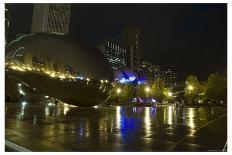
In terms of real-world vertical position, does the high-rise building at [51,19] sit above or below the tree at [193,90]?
above

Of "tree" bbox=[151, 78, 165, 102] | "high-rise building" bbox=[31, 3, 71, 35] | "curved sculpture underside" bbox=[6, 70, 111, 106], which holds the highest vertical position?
"high-rise building" bbox=[31, 3, 71, 35]

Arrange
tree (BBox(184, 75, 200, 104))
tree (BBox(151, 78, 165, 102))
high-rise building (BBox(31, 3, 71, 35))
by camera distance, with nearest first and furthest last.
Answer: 1. tree (BBox(184, 75, 200, 104))
2. tree (BBox(151, 78, 165, 102))
3. high-rise building (BBox(31, 3, 71, 35))

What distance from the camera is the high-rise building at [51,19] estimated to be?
158625 mm

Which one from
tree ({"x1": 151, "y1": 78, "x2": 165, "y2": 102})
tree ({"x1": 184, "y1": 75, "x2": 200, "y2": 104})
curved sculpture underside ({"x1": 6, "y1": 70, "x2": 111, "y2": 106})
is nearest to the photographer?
curved sculpture underside ({"x1": 6, "y1": 70, "x2": 111, "y2": 106})

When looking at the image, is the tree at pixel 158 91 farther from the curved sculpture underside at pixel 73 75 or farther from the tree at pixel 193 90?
the curved sculpture underside at pixel 73 75

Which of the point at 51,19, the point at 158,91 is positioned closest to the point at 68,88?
the point at 158,91

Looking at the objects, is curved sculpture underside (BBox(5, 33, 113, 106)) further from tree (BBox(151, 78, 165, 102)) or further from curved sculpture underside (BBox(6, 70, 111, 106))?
tree (BBox(151, 78, 165, 102))

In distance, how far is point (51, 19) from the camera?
162 metres

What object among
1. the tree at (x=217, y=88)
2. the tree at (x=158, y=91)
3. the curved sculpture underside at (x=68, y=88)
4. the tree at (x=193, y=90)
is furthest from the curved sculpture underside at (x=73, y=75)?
the tree at (x=158, y=91)

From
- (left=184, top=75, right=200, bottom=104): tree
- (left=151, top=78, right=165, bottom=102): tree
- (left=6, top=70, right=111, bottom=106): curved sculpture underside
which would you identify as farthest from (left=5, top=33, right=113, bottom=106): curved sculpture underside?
(left=151, top=78, right=165, bottom=102): tree

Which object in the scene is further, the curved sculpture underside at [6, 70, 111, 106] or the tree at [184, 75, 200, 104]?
the tree at [184, 75, 200, 104]

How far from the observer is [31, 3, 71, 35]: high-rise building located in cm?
15862
